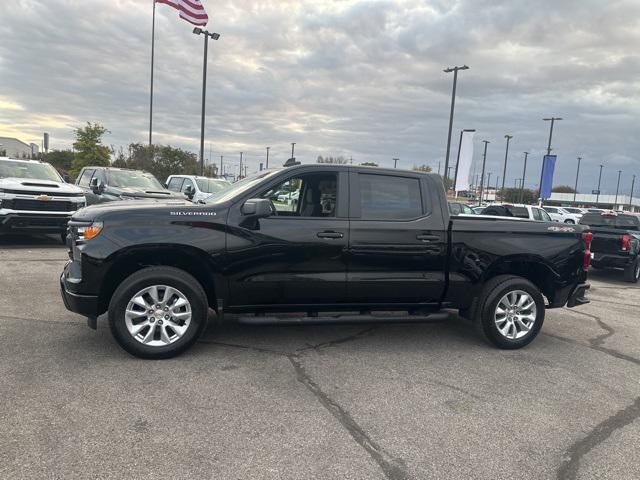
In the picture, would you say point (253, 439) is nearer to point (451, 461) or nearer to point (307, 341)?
point (451, 461)

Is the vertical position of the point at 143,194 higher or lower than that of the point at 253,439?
higher

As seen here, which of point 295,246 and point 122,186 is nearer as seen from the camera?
point 295,246

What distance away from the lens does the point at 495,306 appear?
5133 millimetres

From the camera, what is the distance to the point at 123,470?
2.78 metres

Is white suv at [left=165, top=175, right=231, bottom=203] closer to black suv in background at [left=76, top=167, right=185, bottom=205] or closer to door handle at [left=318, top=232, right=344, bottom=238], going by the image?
black suv in background at [left=76, top=167, right=185, bottom=205]

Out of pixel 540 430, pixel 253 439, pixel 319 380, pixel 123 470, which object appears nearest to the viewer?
pixel 123 470

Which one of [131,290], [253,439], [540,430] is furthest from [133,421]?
[540,430]

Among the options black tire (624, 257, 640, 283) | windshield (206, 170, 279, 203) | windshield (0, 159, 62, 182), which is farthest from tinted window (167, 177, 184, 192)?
black tire (624, 257, 640, 283)

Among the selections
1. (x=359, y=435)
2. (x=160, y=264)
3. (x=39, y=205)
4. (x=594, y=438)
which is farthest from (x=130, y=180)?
(x=594, y=438)

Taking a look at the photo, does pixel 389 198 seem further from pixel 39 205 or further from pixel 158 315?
pixel 39 205

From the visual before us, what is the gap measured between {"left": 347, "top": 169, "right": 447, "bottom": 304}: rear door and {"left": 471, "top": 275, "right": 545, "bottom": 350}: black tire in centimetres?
50

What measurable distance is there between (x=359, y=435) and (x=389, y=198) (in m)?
2.44

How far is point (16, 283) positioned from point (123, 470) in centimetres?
560

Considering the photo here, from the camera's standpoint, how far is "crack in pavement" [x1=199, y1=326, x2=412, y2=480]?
9.66 feet
